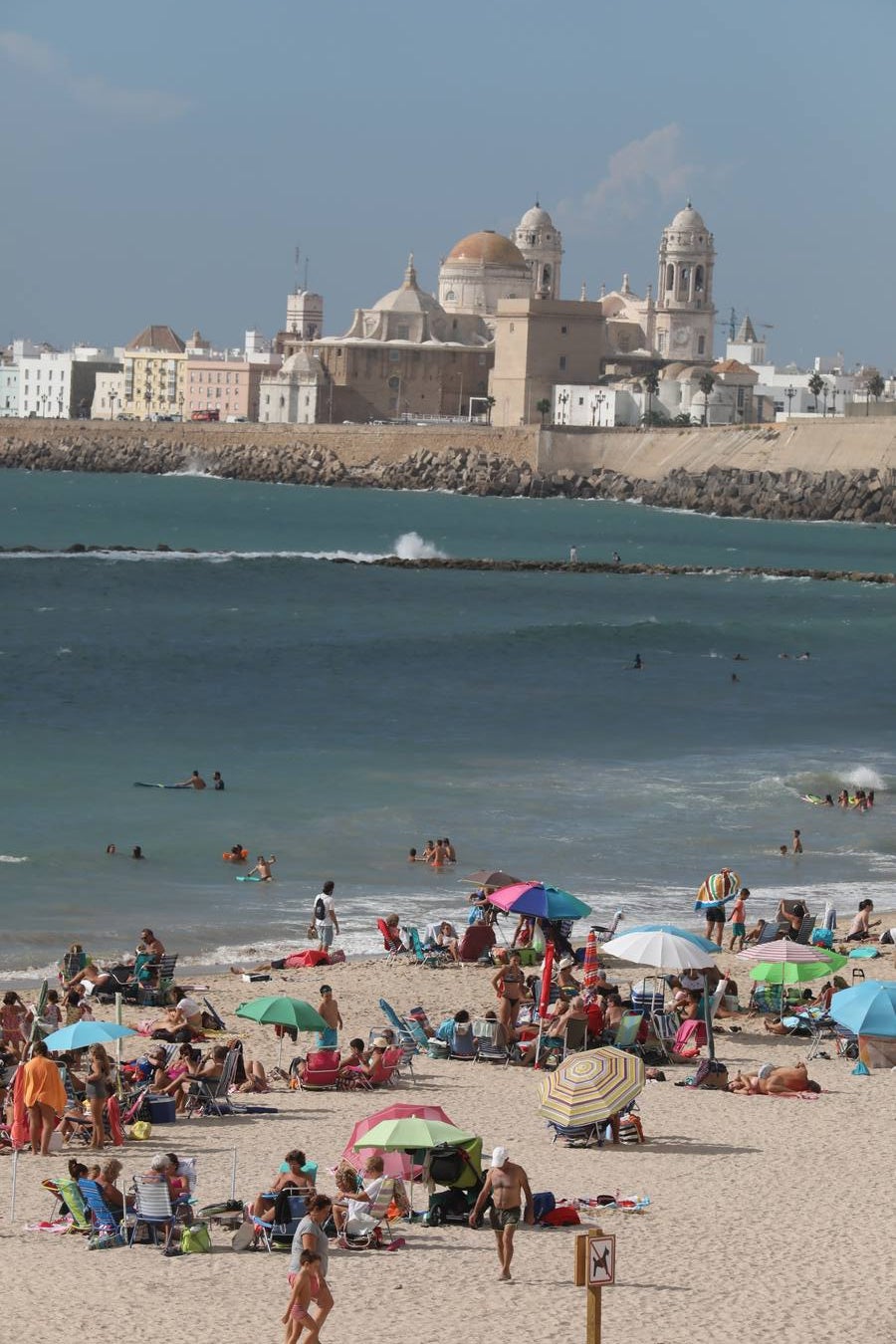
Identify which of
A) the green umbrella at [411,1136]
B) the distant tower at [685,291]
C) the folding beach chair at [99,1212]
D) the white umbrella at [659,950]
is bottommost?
the folding beach chair at [99,1212]

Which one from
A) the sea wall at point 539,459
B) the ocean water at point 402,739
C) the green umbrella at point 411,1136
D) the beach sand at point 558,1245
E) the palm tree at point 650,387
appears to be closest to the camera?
the beach sand at point 558,1245

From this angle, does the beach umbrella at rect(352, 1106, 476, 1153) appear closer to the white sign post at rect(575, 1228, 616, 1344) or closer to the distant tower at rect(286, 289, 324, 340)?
the white sign post at rect(575, 1228, 616, 1344)

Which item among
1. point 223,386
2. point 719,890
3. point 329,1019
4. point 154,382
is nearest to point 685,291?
point 223,386

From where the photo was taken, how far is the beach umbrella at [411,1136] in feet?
37.4

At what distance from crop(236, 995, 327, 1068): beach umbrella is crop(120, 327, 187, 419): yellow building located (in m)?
141

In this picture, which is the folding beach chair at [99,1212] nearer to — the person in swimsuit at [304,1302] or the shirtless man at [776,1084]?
the person in swimsuit at [304,1302]

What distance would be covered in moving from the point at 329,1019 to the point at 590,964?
123 inches

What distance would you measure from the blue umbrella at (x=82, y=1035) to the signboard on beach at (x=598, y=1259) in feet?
17.4

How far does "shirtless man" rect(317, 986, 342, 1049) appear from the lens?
1446cm

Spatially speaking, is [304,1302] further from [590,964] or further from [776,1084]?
[590,964]

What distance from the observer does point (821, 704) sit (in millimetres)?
37469

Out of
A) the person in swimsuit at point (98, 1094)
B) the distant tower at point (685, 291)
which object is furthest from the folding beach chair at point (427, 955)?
the distant tower at point (685, 291)

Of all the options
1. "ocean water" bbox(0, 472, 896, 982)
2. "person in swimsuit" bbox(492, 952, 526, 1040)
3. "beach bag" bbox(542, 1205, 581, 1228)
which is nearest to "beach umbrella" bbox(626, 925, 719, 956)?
"person in swimsuit" bbox(492, 952, 526, 1040)

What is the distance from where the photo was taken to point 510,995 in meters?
15.4
